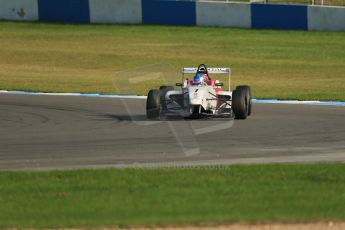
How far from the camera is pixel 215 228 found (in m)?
9.69

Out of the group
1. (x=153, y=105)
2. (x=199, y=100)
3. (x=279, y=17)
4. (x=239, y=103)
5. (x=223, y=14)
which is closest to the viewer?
(x=199, y=100)

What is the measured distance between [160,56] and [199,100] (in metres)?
13.5

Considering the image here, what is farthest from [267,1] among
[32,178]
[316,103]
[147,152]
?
[32,178]

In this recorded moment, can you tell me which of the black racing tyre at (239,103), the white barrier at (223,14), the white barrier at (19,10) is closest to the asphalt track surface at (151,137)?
the black racing tyre at (239,103)

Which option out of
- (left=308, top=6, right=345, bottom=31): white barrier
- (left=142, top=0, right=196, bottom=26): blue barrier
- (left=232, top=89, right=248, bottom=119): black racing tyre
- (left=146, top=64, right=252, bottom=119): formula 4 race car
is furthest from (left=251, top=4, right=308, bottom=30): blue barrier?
(left=232, top=89, right=248, bottom=119): black racing tyre

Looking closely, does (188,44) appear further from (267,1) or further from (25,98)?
(25,98)

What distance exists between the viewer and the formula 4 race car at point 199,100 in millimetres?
18469

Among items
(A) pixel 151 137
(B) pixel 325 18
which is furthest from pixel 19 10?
(A) pixel 151 137

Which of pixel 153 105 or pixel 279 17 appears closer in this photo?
pixel 153 105

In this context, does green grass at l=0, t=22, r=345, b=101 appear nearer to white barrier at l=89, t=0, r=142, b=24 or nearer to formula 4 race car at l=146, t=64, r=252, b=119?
white barrier at l=89, t=0, r=142, b=24

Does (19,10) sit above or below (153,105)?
above

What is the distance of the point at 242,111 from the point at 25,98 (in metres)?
5.92

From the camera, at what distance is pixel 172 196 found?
439 inches

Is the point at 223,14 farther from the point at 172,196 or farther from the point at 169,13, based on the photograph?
the point at 172,196
